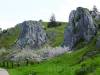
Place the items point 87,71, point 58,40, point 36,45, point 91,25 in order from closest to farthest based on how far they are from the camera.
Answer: point 87,71, point 91,25, point 36,45, point 58,40

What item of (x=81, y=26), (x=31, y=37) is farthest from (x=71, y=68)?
(x=31, y=37)

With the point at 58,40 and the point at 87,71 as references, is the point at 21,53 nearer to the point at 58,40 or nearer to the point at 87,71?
the point at 58,40

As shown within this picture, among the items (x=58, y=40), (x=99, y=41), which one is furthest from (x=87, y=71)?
(x=58, y=40)

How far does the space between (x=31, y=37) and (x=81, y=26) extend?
49.0 m

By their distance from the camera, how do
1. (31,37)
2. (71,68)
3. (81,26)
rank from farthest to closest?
(31,37), (81,26), (71,68)

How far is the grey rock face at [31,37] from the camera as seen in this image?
161250 millimetres

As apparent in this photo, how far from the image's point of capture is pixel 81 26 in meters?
121

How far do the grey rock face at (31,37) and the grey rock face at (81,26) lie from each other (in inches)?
1408

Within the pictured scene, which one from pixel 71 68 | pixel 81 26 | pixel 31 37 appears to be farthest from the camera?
pixel 31 37

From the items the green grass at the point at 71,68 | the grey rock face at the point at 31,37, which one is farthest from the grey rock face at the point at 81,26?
the grey rock face at the point at 31,37

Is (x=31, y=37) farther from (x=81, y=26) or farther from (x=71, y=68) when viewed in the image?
(x=71, y=68)

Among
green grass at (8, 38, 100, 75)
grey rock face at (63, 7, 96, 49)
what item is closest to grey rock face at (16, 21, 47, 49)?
grey rock face at (63, 7, 96, 49)

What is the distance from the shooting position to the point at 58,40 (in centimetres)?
19875

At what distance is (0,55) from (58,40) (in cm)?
5715
